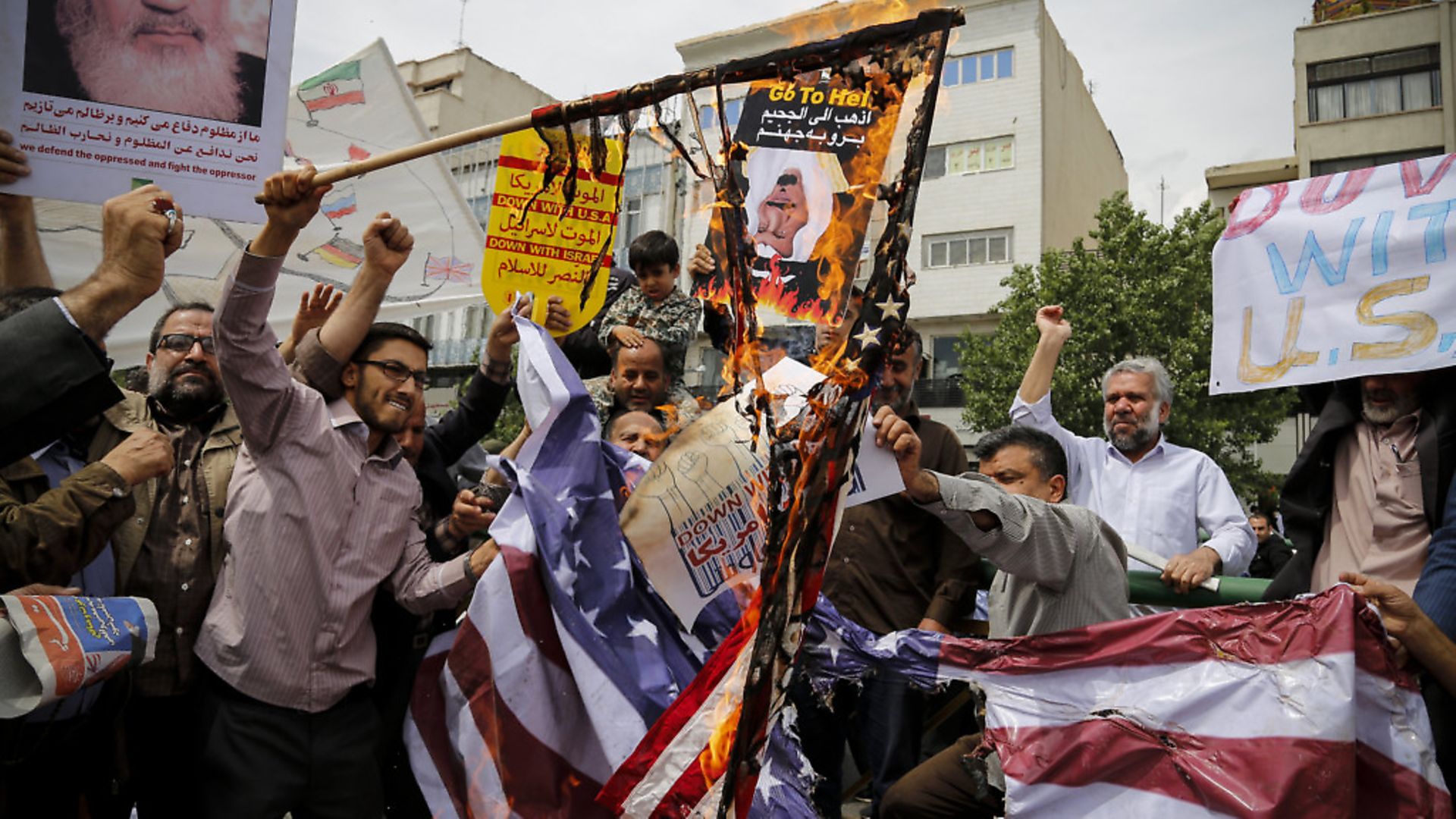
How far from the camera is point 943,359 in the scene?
91.2 ft

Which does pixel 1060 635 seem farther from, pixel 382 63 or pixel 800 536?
pixel 382 63

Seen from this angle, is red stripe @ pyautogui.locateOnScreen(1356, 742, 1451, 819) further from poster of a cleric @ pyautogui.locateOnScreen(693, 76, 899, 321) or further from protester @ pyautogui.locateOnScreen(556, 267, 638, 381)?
protester @ pyautogui.locateOnScreen(556, 267, 638, 381)

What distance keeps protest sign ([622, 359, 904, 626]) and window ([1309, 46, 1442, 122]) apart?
30163mm

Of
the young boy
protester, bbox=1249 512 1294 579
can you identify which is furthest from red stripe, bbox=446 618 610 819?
protester, bbox=1249 512 1294 579

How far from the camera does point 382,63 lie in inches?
220

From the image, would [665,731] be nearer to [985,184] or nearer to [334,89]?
[334,89]

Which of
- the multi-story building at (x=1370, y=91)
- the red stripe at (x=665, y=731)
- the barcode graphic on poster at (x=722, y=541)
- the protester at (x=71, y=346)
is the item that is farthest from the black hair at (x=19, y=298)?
the multi-story building at (x=1370, y=91)

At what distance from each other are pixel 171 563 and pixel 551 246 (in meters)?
1.81

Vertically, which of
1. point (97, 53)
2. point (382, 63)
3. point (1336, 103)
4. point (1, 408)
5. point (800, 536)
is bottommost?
point (800, 536)

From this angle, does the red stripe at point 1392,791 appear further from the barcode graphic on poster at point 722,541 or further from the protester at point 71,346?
the protester at point 71,346

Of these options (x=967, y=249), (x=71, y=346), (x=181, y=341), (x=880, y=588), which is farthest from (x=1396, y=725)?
(x=967, y=249)

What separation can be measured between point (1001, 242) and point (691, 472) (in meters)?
26.2

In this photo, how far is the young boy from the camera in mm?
4633

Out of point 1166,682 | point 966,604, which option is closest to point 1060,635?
point 1166,682
